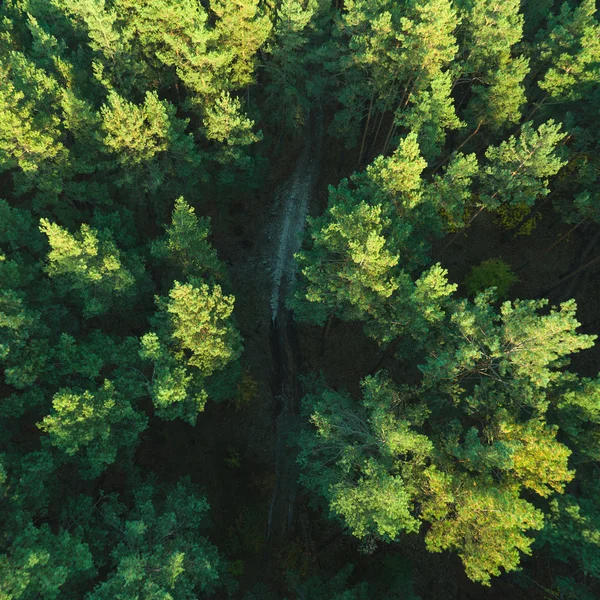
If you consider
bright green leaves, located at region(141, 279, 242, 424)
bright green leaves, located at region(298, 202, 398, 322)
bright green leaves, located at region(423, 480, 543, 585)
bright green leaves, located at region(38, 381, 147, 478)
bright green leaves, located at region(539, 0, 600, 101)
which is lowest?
bright green leaves, located at region(423, 480, 543, 585)

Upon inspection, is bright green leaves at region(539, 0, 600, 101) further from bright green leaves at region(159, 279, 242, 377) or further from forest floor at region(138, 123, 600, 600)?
bright green leaves at region(159, 279, 242, 377)

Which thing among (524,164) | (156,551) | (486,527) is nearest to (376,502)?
(486,527)

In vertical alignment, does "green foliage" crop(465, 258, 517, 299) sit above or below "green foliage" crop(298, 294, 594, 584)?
above

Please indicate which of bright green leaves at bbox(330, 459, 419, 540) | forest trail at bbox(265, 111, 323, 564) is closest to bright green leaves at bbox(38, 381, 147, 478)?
bright green leaves at bbox(330, 459, 419, 540)

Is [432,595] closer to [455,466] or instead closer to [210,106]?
[455,466]

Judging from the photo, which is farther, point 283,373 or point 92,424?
point 283,373

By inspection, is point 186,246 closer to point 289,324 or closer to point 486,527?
point 289,324

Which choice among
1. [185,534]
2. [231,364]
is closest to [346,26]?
[231,364]
